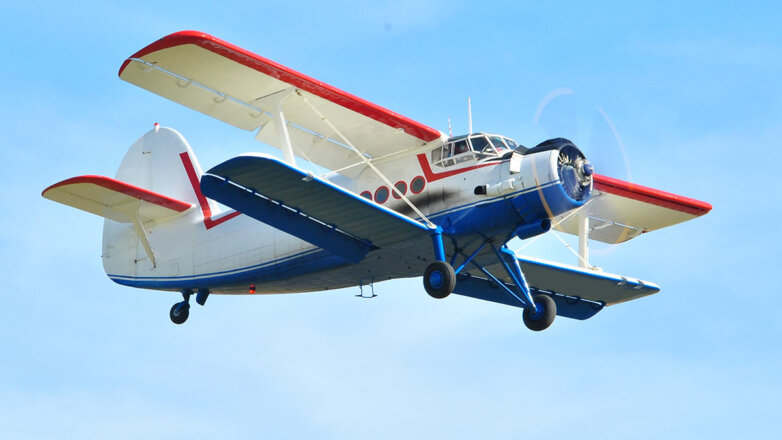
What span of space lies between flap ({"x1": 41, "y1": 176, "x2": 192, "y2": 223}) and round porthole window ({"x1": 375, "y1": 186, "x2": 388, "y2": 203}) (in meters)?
4.86

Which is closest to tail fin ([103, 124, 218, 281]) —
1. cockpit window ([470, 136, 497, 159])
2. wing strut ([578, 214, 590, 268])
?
cockpit window ([470, 136, 497, 159])

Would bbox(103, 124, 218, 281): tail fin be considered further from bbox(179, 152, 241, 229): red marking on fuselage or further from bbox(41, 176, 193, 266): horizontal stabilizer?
bbox(41, 176, 193, 266): horizontal stabilizer

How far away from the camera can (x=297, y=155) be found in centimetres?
2100

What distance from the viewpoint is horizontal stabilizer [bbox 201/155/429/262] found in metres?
17.7

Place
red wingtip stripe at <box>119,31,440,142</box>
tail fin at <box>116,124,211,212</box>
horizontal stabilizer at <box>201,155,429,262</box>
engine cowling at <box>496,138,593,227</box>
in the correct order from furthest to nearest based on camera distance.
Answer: tail fin at <box>116,124,211,212</box>
red wingtip stripe at <box>119,31,440,142</box>
engine cowling at <box>496,138,593,227</box>
horizontal stabilizer at <box>201,155,429,262</box>

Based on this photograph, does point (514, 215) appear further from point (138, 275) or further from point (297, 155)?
point (138, 275)

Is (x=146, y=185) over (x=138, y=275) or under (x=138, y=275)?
over

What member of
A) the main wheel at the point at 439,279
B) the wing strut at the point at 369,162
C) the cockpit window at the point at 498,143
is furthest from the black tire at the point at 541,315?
the cockpit window at the point at 498,143

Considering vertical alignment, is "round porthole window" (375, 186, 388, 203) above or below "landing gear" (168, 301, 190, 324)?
above

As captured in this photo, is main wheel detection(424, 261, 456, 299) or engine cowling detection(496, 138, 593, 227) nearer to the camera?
main wheel detection(424, 261, 456, 299)

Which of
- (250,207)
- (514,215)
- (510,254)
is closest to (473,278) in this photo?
(510,254)

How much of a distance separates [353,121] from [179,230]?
4813 mm

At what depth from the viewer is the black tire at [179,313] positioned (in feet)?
73.2

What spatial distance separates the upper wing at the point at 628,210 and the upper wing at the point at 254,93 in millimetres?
4244
